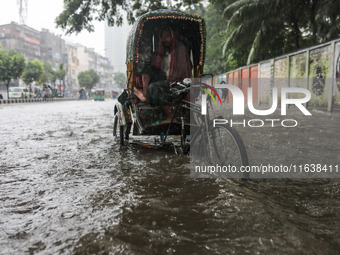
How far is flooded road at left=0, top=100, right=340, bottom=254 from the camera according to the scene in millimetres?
1756

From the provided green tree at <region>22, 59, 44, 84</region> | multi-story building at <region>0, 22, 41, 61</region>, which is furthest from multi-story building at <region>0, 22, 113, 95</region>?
green tree at <region>22, 59, 44, 84</region>

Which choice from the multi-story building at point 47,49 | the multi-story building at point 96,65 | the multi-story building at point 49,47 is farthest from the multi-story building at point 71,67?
the multi-story building at point 49,47

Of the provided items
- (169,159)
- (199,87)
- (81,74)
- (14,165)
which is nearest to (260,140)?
(169,159)

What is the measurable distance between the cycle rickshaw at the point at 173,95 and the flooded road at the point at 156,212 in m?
0.49

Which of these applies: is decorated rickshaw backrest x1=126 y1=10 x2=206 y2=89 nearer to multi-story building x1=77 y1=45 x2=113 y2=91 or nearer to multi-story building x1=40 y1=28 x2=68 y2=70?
multi-story building x1=40 y1=28 x2=68 y2=70

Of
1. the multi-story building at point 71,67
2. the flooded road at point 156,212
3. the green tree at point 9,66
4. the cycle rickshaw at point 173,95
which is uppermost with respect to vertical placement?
the multi-story building at point 71,67

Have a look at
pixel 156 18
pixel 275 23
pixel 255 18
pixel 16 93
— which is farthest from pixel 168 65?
pixel 16 93

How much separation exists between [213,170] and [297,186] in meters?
0.86

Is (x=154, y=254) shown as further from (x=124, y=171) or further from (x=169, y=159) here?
(x=169, y=159)

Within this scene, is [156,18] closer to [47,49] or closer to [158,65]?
[158,65]

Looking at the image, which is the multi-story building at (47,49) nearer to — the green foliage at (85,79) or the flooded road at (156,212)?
the green foliage at (85,79)

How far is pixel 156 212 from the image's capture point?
2.23 metres

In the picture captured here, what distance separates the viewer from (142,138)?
241 inches

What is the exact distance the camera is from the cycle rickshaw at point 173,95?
3599mm
